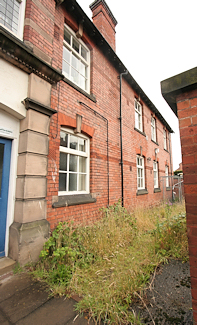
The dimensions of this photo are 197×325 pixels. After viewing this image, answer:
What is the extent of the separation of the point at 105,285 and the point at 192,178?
1.89 meters

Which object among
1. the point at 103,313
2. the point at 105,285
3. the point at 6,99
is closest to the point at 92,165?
the point at 6,99

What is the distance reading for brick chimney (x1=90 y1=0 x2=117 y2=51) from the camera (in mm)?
7516

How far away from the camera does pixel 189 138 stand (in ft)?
4.90

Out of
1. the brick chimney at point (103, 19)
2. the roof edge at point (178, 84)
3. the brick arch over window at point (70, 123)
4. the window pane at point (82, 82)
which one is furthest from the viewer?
the brick chimney at point (103, 19)

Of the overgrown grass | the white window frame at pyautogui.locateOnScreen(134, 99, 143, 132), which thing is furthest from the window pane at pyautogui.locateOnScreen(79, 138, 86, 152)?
the white window frame at pyautogui.locateOnScreen(134, 99, 143, 132)

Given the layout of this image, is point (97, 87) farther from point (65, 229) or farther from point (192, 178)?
point (192, 178)

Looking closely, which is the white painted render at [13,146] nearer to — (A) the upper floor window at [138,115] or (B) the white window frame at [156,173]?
(A) the upper floor window at [138,115]

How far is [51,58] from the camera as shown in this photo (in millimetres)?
3859

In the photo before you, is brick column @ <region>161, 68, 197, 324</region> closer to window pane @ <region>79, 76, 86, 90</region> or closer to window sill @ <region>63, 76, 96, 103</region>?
window sill @ <region>63, 76, 96, 103</region>

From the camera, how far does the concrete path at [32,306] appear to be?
5.99 ft

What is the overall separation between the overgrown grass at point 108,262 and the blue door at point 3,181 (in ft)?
2.65

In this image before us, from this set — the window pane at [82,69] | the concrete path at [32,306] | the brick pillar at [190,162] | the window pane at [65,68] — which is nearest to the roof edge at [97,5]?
the window pane at [82,69]

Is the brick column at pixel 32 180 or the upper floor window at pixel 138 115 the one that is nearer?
the brick column at pixel 32 180

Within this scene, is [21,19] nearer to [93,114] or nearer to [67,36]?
[67,36]
